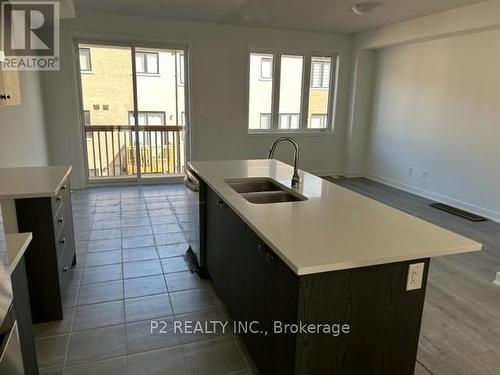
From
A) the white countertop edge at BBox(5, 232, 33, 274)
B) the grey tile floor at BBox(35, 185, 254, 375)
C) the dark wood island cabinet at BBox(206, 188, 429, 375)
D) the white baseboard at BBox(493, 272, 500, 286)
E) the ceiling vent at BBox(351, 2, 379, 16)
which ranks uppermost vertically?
the ceiling vent at BBox(351, 2, 379, 16)

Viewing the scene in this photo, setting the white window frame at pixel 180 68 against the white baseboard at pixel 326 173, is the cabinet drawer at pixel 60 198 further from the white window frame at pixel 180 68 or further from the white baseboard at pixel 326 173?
the white baseboard at pixel 326 173

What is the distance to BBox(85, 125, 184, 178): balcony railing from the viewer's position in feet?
19.5

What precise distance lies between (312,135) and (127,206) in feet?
12.0

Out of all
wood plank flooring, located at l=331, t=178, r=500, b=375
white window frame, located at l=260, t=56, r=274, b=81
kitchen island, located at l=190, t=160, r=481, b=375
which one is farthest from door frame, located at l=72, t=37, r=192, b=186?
kitchen island, located at l=190, t=160, r=481, b=375

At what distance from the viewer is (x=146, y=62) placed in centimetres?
576

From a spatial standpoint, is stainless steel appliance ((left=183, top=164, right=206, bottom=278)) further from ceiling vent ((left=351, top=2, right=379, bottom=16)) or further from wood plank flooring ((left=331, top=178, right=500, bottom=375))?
ceiling vent ((left=351, top=2, right=379, bottom=16))

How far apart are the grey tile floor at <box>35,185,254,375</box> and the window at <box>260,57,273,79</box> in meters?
3.48

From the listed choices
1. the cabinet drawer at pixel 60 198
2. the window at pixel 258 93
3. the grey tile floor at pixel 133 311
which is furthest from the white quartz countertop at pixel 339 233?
the window at pixel 258 93

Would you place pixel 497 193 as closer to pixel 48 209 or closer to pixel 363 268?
pixel 363 268

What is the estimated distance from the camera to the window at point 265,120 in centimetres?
653

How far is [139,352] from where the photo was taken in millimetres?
2045


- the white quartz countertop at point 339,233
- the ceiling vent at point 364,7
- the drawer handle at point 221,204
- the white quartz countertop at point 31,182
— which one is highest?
the ceiling vent at point 364,7

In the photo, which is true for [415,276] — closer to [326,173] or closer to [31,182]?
[31,182]

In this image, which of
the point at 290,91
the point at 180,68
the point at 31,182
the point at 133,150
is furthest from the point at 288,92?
the point at 31,182
